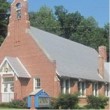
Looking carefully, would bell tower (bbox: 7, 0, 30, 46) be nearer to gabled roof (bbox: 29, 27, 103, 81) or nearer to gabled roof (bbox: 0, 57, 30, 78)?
gabled roof (bbox: 29, 27, 103, 81)

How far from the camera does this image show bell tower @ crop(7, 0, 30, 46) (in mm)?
45750

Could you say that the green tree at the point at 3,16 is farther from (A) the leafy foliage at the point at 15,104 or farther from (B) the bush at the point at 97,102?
(B) the bush at the point at 97,102

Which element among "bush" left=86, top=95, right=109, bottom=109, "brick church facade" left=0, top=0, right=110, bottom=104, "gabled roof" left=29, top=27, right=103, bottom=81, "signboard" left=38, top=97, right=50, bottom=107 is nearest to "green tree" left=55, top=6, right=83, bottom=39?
"gabled roof" left=29, top=27, right=103, bottom=81

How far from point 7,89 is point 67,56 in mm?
8921

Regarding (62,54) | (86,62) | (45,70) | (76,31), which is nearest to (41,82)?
(45,70)

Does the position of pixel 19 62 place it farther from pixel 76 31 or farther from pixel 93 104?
A: pixel 76 31

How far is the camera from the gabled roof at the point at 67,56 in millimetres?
44050

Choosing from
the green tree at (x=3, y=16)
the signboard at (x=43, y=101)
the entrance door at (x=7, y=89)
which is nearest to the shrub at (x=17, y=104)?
the entrance door at (x=7, y=89)

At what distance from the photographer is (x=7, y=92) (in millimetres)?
44344

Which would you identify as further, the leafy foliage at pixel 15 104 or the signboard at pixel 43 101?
the leafy foliage at pixel 15 104

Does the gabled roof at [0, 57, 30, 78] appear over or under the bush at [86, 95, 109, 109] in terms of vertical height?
over

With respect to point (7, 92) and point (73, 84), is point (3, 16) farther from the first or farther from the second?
point (73, 84)

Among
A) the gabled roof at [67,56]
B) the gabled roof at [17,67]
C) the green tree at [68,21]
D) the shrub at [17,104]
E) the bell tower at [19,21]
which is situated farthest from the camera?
the green tree at [68,21]

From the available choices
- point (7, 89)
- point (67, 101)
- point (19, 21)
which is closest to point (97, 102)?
point (67, 101)
